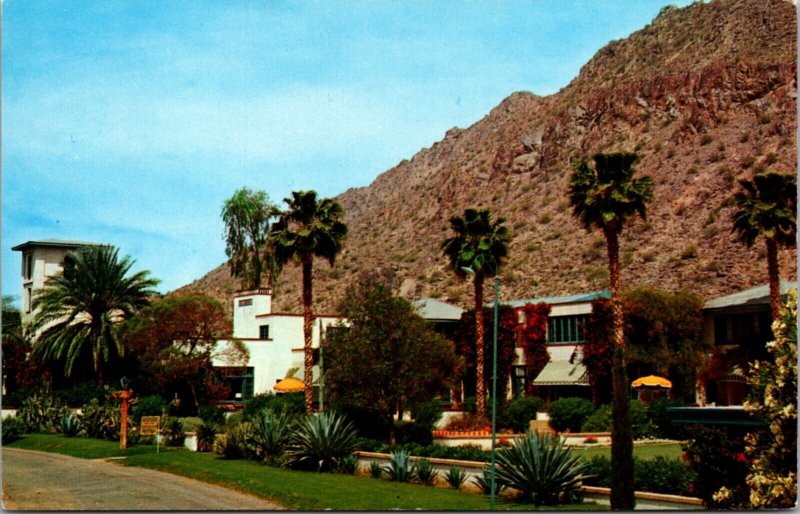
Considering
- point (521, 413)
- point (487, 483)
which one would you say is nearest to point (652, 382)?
point (521, 413)

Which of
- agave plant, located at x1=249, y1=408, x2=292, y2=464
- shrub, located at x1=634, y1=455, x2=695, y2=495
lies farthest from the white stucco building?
shrub, located at x1=634, y1=455, x2=695, y2=495

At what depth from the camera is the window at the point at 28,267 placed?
207ft

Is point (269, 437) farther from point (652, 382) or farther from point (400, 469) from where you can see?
point (652, 382)

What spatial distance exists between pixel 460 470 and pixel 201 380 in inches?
1121

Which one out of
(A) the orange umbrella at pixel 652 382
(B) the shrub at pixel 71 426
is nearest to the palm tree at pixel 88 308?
(B) the shrub at pixel 71 426

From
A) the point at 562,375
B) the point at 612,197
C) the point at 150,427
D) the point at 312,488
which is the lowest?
the point at 312,488

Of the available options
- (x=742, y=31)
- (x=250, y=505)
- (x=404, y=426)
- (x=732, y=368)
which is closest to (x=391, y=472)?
(x=250, y=505)

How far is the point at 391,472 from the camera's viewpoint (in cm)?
2981

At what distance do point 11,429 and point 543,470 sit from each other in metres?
33.1

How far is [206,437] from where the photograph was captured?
40719mm

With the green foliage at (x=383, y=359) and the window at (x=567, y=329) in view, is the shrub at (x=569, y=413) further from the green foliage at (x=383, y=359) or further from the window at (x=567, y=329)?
the green foliage at (x=383, y=359)

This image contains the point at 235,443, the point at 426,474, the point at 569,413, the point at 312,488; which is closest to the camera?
the point at 312,488

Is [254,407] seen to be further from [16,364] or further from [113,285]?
[16,364]

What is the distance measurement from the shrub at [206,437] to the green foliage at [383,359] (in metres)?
6.22
